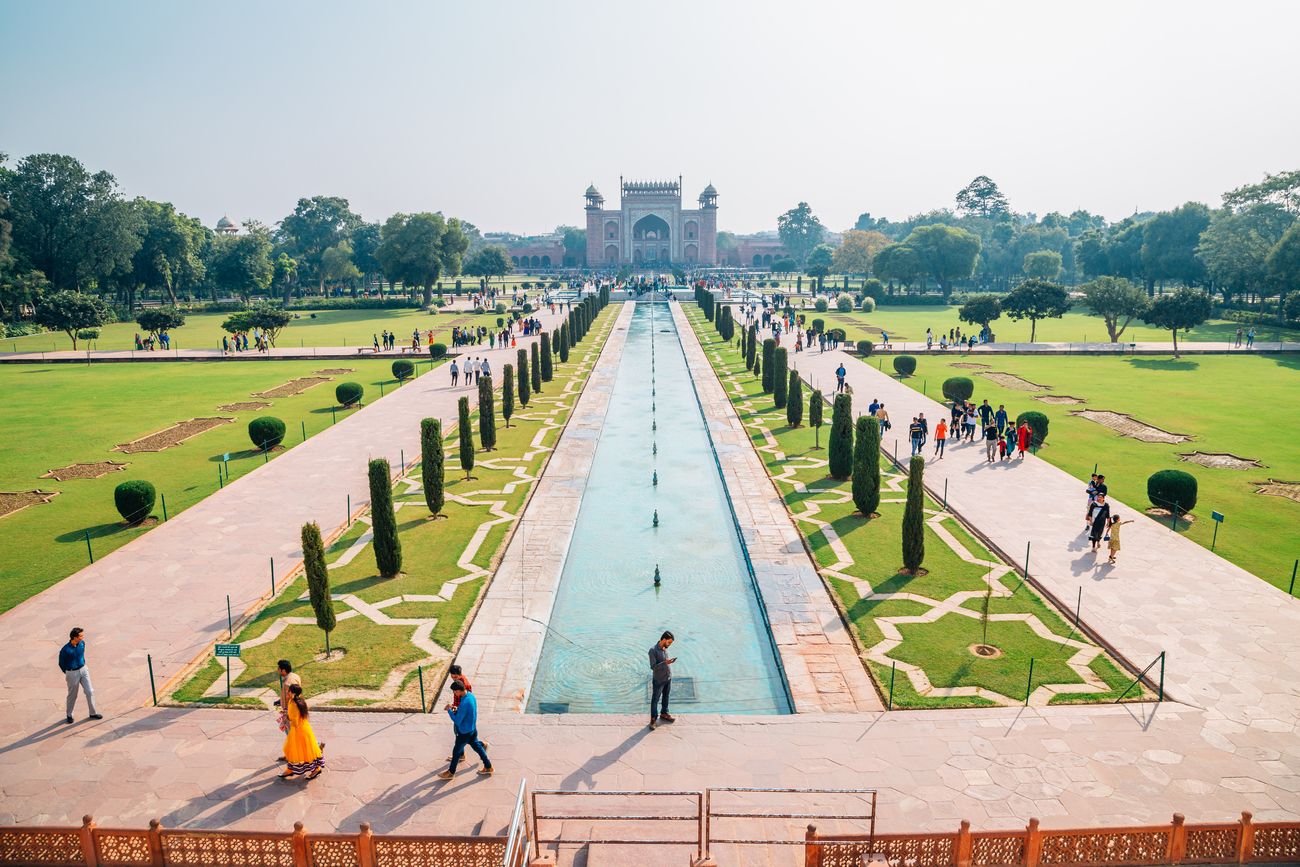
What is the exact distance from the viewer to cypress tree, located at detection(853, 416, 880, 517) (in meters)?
16.5

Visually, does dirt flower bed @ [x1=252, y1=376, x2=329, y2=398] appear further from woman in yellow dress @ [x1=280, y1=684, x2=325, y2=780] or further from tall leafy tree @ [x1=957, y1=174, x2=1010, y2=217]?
tall leafy tree @ [x1=957, y1=174, x2=1010, y2=217]

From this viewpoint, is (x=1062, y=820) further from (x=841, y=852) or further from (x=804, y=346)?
(x=804, y=346)

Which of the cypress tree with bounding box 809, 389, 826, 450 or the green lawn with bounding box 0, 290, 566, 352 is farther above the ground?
the green lawn with bounding box 0, 290, 566, 352

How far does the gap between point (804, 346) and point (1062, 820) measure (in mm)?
37524

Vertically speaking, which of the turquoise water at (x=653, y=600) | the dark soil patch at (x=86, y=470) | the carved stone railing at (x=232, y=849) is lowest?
the turquoise water at (x=653, y=600)

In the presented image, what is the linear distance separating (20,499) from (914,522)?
1818cm

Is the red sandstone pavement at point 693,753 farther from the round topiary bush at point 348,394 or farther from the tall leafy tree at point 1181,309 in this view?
the tall leafy tree at point 1181,309

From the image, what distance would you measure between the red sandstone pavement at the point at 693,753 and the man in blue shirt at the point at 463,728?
165 mm

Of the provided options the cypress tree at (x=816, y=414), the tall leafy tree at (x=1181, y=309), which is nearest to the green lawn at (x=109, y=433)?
the cypress tree at (x=816, y=414)

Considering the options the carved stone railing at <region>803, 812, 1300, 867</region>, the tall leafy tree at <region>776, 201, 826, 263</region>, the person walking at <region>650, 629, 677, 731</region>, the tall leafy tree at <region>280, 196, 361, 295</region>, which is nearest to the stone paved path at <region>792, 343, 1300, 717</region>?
the carved stone railing at <region>803, 812, 1300, 867</region>

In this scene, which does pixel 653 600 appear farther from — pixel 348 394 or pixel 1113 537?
pixel 348 394

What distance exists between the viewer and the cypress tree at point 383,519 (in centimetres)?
1391

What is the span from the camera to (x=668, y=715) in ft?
32.8

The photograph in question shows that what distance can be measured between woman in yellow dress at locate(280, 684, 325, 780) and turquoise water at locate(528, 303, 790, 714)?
262cm
